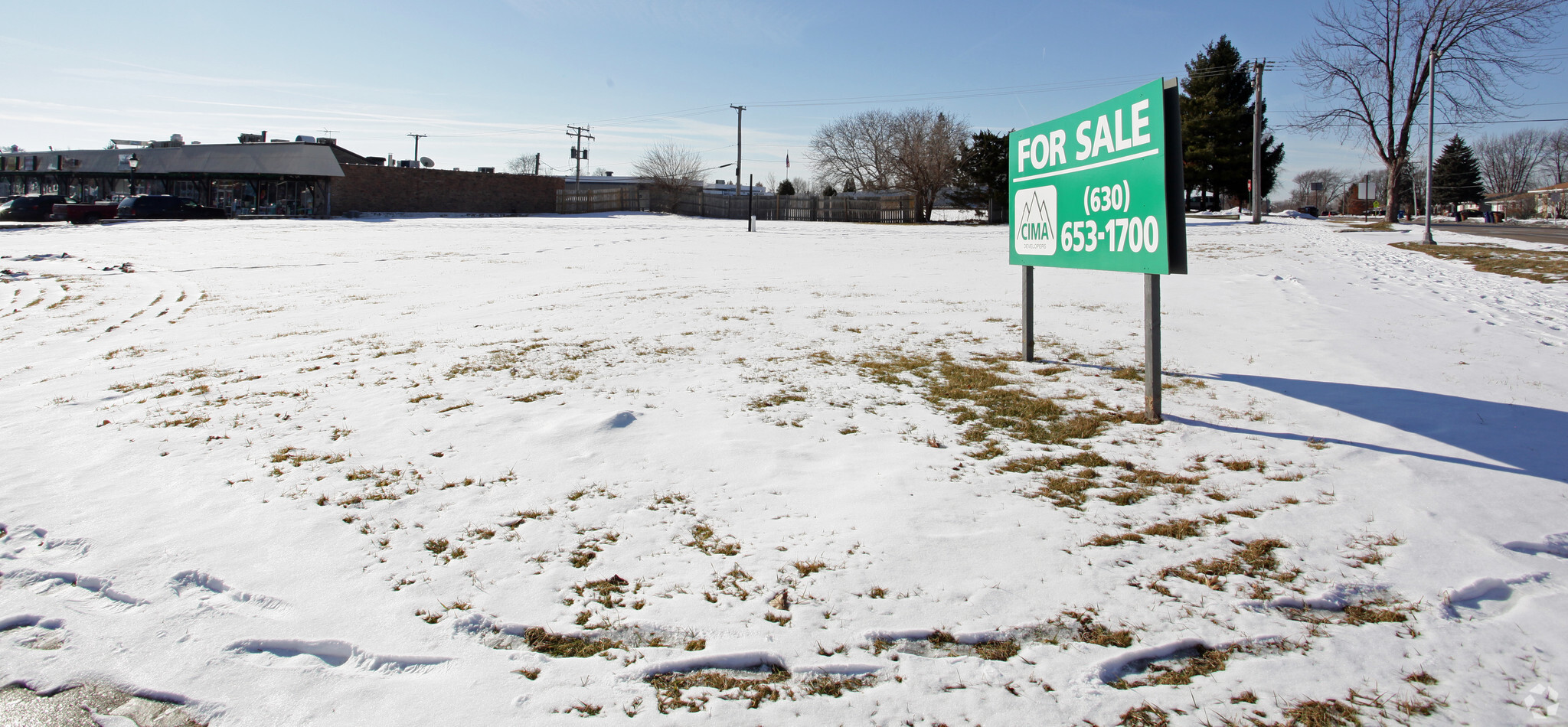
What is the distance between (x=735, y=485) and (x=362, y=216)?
4550 cm

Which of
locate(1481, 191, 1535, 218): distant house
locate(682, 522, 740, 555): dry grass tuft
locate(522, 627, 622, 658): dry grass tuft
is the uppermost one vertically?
locate(1481, 191, 1535, 218): distant house

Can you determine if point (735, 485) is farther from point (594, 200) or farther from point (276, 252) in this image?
point (594, 200)

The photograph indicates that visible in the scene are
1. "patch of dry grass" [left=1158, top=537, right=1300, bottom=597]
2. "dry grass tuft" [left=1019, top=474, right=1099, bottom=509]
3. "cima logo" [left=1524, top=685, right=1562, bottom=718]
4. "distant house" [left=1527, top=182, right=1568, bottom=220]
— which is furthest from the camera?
"distant house" [left=1527, top=182, right=1568, bottom=220]

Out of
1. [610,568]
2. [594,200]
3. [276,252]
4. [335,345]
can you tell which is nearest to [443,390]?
[335,345]

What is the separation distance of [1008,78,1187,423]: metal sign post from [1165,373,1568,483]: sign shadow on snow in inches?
43.3

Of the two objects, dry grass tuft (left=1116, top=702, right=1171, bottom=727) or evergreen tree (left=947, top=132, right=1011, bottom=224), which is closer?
dry grass tuft (left=1116, top=702, right=1171, bottom=727)

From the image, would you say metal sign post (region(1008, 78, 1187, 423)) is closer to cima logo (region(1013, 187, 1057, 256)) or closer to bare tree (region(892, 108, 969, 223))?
cima logo (region(1013, 187, 1057, 256))

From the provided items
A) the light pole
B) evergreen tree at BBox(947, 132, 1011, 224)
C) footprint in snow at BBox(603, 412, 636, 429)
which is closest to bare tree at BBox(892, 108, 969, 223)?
evergreen tree at BBox(947, 132, 1011, 224)

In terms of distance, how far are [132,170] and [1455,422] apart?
63.0 metres

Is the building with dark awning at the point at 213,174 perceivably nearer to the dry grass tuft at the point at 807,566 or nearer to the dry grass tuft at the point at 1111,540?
the dry grass tuft at the point at 807,566

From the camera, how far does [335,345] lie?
786cm

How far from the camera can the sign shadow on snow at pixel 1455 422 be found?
167 inches

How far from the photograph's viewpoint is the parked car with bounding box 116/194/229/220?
123ft

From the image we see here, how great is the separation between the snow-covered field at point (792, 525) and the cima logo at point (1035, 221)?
3.45 ft
